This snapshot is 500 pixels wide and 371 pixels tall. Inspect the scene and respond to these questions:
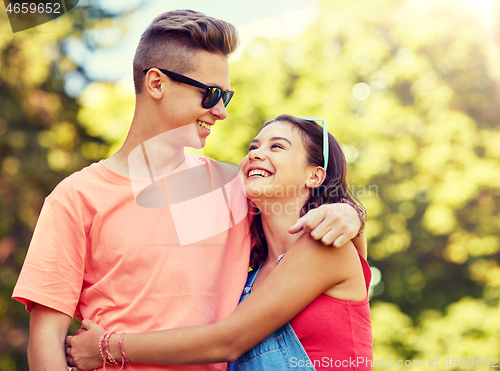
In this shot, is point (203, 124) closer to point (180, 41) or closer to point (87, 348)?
point (180, 41)

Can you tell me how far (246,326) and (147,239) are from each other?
0.61m

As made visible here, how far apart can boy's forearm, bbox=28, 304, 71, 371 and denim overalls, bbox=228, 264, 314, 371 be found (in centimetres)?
82

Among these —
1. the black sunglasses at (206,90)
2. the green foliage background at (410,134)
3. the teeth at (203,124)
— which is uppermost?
the black sunglasses at (206,90)

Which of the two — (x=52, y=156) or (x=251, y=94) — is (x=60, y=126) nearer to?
(x=52, y=156)

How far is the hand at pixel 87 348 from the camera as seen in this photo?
6.38 feet

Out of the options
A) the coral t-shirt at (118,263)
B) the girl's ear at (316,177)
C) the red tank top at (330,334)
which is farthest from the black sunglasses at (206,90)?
the red tank top at (330,334)

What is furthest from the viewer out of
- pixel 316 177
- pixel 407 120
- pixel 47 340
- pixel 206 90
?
pixel 407 120

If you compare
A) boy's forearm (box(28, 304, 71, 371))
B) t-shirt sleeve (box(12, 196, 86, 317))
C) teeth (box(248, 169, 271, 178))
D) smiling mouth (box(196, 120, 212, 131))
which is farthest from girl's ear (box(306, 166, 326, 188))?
boy's forearm (box(28, 304, 71, 371))

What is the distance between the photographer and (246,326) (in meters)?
1.94

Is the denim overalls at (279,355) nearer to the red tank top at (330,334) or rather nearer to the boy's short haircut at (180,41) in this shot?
the red tank top at (330,334)

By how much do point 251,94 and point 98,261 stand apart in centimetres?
689

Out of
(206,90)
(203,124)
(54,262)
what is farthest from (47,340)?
(206,90)

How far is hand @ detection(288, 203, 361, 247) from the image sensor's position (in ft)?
6.30

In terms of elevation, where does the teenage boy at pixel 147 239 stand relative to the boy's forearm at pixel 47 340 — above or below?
above
